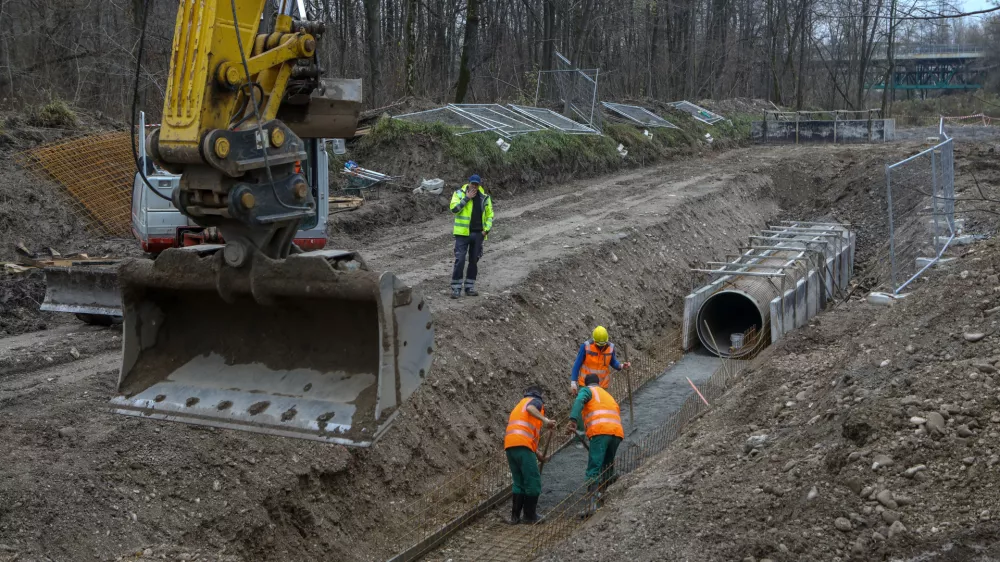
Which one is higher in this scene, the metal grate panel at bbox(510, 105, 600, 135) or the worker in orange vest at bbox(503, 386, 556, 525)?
the metal grate panel at bbox(510, 105, 600, 135)

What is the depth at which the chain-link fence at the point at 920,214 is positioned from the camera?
13070mm

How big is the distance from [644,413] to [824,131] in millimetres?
24966

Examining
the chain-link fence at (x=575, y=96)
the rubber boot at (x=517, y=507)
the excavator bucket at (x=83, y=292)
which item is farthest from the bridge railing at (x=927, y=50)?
the excavator bucket at (x=83, y=292)

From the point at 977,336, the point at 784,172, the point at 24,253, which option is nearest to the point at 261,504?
the point at 977,336

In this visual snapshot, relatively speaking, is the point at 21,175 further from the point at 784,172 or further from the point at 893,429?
the point at 784,172

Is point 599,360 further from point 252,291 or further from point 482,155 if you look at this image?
point 482,155

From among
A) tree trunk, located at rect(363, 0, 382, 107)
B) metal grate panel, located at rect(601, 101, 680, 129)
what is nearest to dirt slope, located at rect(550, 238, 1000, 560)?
tree trunk, located at rect(363, 0, 382, 107)

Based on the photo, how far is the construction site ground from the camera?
22.0 feet

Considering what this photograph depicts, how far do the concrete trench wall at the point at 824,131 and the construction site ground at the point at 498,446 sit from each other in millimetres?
20544

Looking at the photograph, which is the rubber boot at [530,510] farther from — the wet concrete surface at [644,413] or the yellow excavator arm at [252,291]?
the yellow excavator arm at [252,291]

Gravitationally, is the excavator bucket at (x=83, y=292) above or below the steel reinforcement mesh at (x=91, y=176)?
below

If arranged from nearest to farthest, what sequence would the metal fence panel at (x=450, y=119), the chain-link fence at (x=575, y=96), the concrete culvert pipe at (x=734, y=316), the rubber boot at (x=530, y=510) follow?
the rubber boot at (x=530, y=510), the concrete culvert pipe at (x=734, y=316), the metal fence panel at (x=450, y=119), the chain-link fence at (x=575, y=96)

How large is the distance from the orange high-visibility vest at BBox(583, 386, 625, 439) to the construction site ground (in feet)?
1.91

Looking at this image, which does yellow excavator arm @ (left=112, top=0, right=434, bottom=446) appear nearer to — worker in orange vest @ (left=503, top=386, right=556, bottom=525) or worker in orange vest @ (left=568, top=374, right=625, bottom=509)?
worker in orange vest @ (left=503, top=386, right=556, bottom=525)
